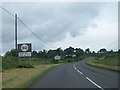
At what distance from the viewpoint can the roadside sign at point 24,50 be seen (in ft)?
182

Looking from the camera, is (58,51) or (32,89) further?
(58,51)

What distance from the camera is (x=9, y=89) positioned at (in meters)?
18.2

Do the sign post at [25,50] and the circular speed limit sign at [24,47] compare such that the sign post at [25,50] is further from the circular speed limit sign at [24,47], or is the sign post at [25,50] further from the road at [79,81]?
the road at [79,81]

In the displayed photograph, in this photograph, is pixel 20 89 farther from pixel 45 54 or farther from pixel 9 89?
pixel 45 54

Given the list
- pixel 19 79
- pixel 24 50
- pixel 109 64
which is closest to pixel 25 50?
pixel 24 50

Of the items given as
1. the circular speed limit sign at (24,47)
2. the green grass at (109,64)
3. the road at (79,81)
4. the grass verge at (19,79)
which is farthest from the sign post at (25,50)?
the road at (79,81)

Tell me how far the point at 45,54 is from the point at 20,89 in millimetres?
103944

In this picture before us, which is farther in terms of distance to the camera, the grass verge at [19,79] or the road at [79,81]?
the grass verge at [19,79]

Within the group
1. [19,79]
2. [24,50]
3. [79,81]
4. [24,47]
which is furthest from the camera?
[24,47]

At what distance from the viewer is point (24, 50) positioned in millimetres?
56344

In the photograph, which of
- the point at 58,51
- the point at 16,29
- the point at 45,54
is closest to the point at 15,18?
the point at 16,29

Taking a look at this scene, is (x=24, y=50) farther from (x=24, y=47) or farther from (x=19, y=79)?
(x=19, y=79)

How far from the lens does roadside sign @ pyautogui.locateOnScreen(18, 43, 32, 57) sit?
55.6 meters

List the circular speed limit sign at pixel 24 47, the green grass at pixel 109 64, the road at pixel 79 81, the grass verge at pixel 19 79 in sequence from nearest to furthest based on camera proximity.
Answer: the road at pixel 79 81, the grass verge at pixel 19 79, the green grass at pixel 109 64, the circular speed limit sign at pixel 24 47
